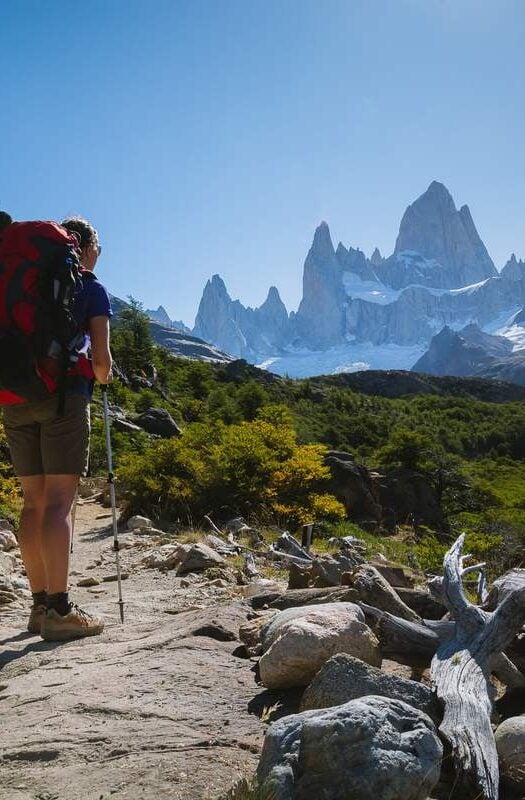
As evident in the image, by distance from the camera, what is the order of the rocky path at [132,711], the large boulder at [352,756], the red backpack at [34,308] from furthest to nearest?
the red backpack at [34,308] < the rocky path at [132,711] < the large boulder at [352,756]

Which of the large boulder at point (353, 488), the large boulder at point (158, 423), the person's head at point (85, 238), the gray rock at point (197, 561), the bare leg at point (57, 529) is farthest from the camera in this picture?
the large boulder at point (158, 423)

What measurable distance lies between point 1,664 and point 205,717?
1374mm

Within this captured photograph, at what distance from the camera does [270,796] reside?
161 cm

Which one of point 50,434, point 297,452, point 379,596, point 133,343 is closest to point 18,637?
point 50,434

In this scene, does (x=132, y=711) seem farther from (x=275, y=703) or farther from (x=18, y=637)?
(x=18, y=637)

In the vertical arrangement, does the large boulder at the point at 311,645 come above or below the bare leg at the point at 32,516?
below

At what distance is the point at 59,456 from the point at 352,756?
2261mm

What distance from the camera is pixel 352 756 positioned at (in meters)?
1.72

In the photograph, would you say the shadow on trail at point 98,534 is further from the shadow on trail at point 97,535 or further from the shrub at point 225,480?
the shrub at point 225,480

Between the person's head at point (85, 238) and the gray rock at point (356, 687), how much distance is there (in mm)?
2710

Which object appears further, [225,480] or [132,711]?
[225,480]

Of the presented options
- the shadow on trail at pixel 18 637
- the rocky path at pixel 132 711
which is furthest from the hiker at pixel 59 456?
the rocky path at pixel 132 711

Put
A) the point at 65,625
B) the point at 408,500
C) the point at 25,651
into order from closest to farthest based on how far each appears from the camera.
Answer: the point at 25,651
the point at 65,625
the point at 408,500

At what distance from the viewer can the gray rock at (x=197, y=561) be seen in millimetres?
5812
